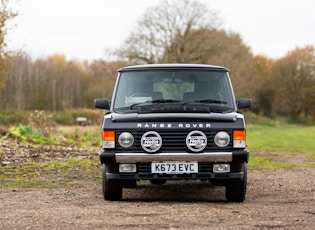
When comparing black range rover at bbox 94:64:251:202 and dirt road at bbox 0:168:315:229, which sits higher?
black range rover at bbox 94:64:251:202

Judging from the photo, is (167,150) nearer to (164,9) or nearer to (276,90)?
(164,9)

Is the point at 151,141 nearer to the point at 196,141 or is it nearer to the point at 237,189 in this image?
the point at 196,141

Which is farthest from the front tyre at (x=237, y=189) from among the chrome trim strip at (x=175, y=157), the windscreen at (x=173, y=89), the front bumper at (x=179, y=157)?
the windscreen at (x=173, y=89)

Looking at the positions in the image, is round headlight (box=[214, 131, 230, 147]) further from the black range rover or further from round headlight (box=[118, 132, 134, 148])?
round headlight (box=[118, 132, 134, 148])

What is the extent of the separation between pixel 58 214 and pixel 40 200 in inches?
69.7

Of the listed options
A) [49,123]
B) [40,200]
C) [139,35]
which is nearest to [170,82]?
[40,200]

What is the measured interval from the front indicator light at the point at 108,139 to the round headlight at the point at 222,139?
4.59ft

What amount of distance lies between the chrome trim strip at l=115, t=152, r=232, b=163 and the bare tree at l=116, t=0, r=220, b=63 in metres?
42.8

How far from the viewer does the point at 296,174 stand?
1457 cm

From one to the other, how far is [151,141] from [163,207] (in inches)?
37.2

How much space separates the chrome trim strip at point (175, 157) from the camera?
905cm

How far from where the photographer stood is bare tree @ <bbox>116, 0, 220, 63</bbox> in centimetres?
5250

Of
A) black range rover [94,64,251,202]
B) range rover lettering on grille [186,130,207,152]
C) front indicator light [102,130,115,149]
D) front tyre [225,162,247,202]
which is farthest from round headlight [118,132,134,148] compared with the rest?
front tyre [225,162,247,202]

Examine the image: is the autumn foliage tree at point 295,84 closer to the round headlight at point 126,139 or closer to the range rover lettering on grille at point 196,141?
the range rover lettering on grille at point 196,141
